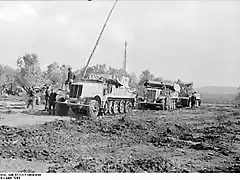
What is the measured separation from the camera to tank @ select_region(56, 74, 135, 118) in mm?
4676

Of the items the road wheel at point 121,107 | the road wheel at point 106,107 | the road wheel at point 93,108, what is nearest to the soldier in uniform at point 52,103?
the road wheel at point 93,108

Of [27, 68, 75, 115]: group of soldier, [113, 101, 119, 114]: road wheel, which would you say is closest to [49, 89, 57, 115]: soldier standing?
[27, 68, 75, 115]: group of soldier

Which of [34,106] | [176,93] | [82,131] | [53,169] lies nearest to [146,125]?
[82,131]

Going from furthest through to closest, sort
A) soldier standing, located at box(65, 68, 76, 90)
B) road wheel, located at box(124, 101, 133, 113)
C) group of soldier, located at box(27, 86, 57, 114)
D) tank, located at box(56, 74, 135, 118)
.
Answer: road wheel, located at box(124, 101, 133, 113) → tank, located at box(56, 74, 135, 118) → group of soldier, located at box(27, 86, 57, 114) → soldier standing, located at box(65, 68, 76, 90)

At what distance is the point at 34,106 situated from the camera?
524 centimetres

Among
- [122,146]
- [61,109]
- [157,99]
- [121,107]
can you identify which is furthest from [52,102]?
[157,99]

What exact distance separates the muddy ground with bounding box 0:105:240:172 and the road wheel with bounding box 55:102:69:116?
2.40ft

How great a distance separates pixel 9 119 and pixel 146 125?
A: 148 centimetres

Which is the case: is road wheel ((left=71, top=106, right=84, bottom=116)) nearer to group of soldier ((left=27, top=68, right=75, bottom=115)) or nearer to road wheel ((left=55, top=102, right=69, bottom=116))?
road wheel ((left=55, top=102, right=69, bottom=116))

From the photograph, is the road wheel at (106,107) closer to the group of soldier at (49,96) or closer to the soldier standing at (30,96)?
the group of soldier at (49,96)

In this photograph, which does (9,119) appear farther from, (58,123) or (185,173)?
(185,173)

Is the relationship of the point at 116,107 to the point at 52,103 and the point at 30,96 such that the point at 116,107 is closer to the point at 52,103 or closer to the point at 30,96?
the point at 52,103

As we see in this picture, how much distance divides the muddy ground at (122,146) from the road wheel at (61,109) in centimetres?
73

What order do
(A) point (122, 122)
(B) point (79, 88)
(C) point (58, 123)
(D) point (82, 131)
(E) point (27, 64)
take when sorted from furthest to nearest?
(B) point (79, 88)
(A) point (122, 122)
(C) point (58, 123)
(D) point (82, 131)
(E) point (27, 64)
